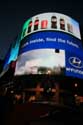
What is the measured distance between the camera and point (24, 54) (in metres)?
24.1

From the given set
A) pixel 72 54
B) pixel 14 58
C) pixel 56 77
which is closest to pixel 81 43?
pixel 72 54

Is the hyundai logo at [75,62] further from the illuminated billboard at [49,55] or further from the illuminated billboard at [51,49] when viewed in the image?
the illuminated billboard at [49,55]

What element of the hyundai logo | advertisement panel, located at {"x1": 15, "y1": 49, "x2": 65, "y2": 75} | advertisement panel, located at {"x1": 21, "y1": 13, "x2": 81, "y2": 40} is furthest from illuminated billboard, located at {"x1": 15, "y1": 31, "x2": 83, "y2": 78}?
advertisement panel, located at {"x1": 21, "y1": 13, "x2": 81, "y2": 40}

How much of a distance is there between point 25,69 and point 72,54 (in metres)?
4.61

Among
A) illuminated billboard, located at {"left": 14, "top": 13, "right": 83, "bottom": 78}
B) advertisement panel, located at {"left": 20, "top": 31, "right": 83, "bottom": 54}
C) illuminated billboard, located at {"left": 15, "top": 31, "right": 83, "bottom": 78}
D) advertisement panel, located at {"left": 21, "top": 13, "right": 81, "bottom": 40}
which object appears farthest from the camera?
advertisement panel, located at {"left": 21, "top": 13, "right": 81, "bottom": 40}

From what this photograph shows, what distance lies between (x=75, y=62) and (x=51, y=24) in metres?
Result: 4.71

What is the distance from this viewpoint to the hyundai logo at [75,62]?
2346 cm

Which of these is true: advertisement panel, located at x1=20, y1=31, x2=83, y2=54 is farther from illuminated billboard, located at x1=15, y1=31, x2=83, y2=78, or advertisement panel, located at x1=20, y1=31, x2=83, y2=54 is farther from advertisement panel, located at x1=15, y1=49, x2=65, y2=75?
advertisement panel, located at x1=15, y1=49, x2=65, y2=75

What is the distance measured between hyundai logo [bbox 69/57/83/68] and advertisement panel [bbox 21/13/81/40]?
314 centimetres

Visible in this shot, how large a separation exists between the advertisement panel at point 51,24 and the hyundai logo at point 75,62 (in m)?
3.14

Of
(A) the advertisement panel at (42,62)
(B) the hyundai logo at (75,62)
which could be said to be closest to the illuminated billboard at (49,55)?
(A) the advertisement panel at (42,62)

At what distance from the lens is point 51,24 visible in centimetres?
2553

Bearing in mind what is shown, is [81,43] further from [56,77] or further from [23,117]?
[23,117]

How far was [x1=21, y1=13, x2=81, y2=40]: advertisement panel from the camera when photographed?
2541 cm
